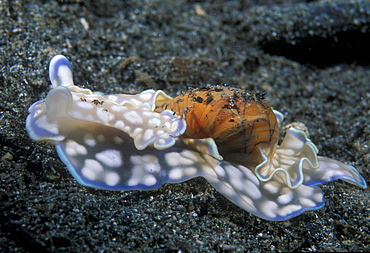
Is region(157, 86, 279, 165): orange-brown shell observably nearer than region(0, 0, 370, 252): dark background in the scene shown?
No

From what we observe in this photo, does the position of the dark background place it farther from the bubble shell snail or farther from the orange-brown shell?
the orange-brown shell

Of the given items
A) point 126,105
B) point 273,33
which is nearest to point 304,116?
point 273,33

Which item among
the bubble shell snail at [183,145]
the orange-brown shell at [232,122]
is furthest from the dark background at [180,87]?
the orange-brown shell at [232,122]

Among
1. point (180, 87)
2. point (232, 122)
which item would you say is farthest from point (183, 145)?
point (180, 87)

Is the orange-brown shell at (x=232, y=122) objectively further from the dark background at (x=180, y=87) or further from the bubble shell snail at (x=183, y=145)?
the dark background at (x=180, y=87)

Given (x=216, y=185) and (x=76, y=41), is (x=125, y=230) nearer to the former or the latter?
(x=216, y=185)

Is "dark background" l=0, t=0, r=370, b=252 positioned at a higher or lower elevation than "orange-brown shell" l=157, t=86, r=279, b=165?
lower

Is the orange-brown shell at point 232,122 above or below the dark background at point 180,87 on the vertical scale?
above

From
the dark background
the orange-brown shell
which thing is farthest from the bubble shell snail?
the dark background
